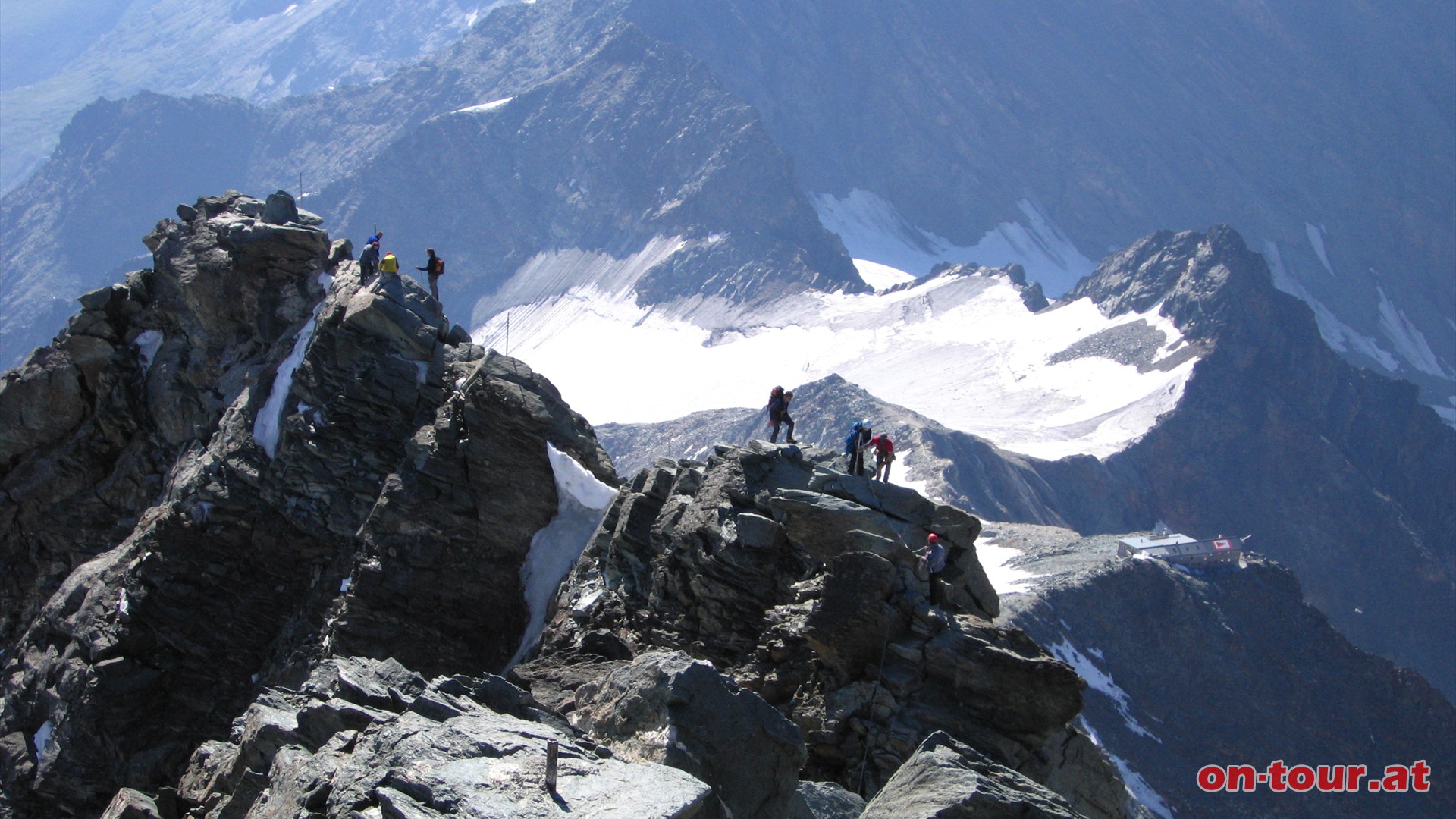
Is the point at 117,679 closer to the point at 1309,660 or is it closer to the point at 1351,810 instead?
the point at 1351,810

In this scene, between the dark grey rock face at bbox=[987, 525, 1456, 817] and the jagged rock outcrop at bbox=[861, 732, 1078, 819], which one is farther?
the dark grey rock face at bbox=[987, 525, 1456, 817]

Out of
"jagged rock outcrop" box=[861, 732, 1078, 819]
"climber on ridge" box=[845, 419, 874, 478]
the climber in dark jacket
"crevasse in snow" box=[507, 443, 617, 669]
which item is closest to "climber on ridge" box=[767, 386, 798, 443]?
"climber on ridge" box=[845, 419, 874, 478]

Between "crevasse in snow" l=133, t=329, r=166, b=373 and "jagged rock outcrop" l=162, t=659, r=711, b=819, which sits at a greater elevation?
"crevasse in snow" l=133, t=329, r=166, b=373

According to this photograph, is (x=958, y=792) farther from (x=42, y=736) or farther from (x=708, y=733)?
(x=42, y=736)

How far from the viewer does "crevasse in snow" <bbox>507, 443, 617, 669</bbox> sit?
36.2 meters

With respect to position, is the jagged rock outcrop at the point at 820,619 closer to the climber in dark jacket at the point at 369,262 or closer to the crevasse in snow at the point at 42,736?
the climber in dark jacket at the point at 369,262

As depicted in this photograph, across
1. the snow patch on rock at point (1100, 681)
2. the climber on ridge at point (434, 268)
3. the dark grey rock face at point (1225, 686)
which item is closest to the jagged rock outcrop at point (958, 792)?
the climber on ridge at point (434, 268)

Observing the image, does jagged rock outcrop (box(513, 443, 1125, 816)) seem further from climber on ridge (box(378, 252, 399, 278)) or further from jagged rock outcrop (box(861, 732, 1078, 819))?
climber on ridge (box(378, 252, 399, 278))

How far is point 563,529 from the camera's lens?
36781mm

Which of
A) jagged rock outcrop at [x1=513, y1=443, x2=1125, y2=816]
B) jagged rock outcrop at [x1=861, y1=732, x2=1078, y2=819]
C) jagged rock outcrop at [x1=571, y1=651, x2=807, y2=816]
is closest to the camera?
jagged rock outcrop at [x1=861, y1=732, x2=1078, y2=819]

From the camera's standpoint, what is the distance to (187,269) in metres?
45.4

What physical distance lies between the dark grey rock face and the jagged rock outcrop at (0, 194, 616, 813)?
6024cm

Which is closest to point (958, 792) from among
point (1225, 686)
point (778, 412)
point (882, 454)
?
point (882, 454)

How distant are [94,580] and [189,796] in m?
17.1
